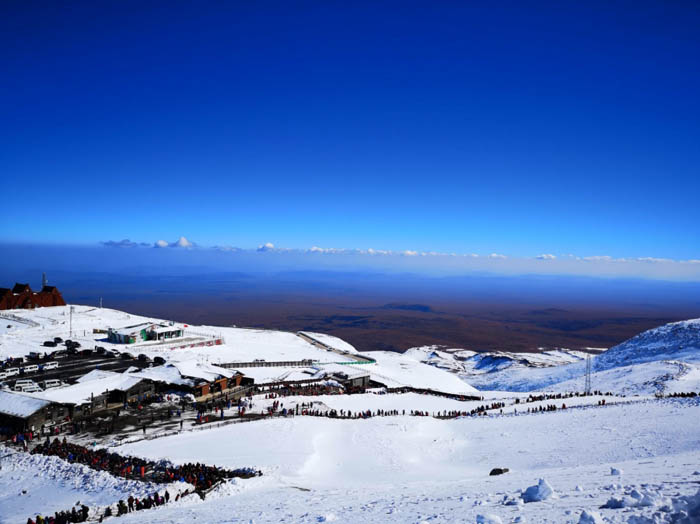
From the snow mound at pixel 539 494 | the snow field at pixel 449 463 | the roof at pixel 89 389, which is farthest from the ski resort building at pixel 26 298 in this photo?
the snow mound at pixel 539 494

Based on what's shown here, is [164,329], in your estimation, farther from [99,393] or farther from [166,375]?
[99,393]

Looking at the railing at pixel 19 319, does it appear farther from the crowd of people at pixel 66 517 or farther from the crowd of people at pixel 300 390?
the crowd of people at pixel 66 517

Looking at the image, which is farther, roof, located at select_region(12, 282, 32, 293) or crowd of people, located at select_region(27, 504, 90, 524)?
roof, located at select_region(12, 282, 32, 293)

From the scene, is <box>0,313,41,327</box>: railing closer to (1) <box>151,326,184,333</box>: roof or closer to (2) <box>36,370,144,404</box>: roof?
(1) <box>151,326,184,333</box>: roof

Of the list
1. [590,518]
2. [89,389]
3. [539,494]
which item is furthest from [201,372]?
[590,518]

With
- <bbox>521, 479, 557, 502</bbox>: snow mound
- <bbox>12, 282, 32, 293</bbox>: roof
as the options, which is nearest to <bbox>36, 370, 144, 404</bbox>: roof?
<bbox>521, 479, 557, 502</bbox>: snow mound
